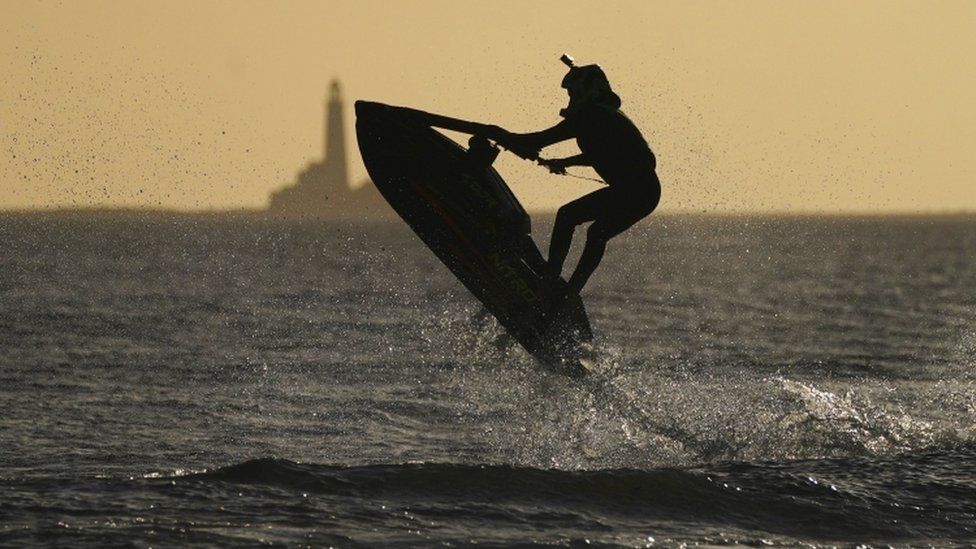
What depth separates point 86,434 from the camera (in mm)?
16484

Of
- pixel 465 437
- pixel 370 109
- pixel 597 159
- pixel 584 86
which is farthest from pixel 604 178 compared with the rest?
pixel 465 437

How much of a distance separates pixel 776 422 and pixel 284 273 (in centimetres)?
5996

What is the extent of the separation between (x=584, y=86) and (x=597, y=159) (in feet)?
1.94

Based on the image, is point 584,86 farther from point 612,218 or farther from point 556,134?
point 612,218

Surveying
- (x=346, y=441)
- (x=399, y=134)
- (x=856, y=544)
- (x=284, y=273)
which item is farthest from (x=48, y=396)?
(x=284, y=273)

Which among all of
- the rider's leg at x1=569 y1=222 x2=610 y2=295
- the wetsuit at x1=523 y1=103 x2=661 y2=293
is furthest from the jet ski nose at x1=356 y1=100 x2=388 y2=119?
the rider's leg at x1=569 y1=222 x2=610 y2=295

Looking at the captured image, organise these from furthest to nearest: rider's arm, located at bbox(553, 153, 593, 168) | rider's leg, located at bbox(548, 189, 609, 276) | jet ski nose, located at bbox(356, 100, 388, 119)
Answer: jet ski nose, located at bbox(356, 100, 388, 119), rider's leg, located at bbox(548, 189, 609, 276), rider's arm, located at bbox(553, 153, 593, 168)

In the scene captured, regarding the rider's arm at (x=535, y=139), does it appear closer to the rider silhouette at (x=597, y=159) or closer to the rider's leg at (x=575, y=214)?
the rider silhouette at (x=597, y=159)

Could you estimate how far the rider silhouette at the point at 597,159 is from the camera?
39.7 feet

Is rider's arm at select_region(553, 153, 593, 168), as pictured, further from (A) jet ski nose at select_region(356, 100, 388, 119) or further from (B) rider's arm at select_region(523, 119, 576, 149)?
(A) jet ski nose at select_region(356, 100, 388, 119)

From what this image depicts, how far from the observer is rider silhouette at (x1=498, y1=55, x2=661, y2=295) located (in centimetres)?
1209

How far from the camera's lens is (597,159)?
1230cm

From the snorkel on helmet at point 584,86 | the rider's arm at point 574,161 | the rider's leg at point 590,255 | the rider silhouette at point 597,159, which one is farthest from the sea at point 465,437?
the snorkel on helmet at point 584,86

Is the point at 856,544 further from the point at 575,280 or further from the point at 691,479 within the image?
the point at 575,280
